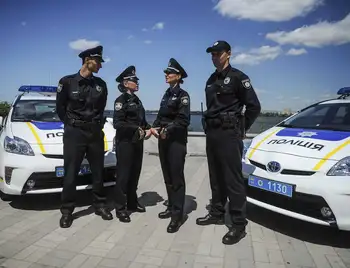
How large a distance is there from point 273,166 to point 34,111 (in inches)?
141

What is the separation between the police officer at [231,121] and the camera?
10.4 ft

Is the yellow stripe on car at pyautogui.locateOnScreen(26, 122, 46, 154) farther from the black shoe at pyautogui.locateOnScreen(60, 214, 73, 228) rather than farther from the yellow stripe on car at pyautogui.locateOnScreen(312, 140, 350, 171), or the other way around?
the yellow stripe on car at pyautogui.locateOnScreen(312, 140, 350, 171)

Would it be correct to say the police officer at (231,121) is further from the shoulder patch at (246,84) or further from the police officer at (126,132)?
the police officer at (126,132)

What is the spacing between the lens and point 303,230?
3.38m

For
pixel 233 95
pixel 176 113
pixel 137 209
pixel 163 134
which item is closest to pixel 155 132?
pixel 163 134

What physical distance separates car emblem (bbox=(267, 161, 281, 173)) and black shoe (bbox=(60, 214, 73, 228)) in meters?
2.25

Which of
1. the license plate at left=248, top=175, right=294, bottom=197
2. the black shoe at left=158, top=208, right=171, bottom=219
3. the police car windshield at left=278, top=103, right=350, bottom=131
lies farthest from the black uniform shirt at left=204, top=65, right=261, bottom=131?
the black shoe at left=158, top=208, right=171, bottom=219

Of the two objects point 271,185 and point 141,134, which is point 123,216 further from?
point 271,185

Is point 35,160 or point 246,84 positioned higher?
point 246,84

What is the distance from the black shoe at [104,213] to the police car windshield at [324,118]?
100 inches

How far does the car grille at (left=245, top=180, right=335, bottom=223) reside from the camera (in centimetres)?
285

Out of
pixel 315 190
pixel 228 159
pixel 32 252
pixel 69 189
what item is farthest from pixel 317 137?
pixel 32 252

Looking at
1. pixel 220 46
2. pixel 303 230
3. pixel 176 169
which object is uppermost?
pixel 220 46

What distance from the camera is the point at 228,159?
3.19m
